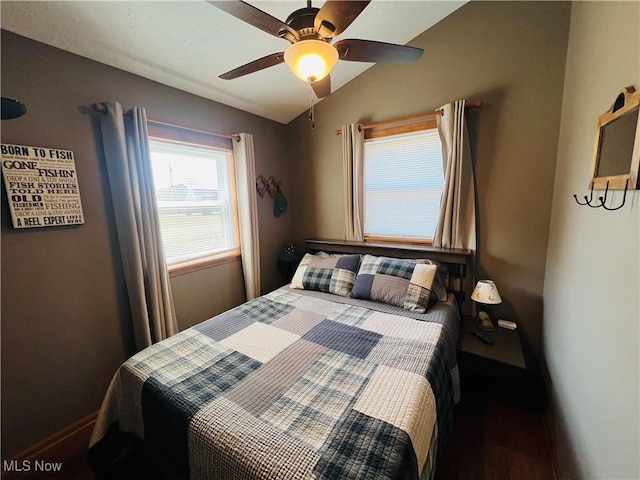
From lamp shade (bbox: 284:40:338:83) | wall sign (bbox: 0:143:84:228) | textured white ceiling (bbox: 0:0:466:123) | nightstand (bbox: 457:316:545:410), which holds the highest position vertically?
textured white ceiling (bbox: 0:0:466:123)

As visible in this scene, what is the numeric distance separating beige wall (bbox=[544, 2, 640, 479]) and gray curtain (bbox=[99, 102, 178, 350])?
2384 mm

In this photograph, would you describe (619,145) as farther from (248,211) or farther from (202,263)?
(202,263)

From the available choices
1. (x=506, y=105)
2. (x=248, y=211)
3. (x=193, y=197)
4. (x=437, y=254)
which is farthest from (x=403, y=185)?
(x=193, y=197)

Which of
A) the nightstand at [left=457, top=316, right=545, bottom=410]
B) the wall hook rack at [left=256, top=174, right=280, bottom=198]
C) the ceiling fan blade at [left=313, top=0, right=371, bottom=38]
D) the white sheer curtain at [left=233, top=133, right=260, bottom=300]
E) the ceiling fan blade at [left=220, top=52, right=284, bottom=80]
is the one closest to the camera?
the ceiling fan blade at [left=313, top=0, right=371, bottom=38]

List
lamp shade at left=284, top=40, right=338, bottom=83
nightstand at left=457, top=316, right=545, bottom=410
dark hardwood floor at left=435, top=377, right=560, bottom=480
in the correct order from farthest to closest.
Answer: nightstand at left=457, top=316, right=545, bottom=410 < dark hardwood floor at left=435, top=377, right=560, bottom=480 < lamp shade at left=284, top=40, right=338, bottom=83

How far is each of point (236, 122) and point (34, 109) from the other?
140cm

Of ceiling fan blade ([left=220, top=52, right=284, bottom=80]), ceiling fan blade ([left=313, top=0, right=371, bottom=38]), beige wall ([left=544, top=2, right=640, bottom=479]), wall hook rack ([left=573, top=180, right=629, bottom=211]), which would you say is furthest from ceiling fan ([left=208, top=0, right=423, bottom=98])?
wall hook rack ([left=573, top=180, right=629, bottom=211])

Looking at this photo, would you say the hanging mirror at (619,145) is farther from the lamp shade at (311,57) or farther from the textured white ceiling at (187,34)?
the textured white ceiling at (187,34)

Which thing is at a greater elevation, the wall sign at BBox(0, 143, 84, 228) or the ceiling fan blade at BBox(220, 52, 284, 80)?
the ceiling fan blade at BBox(220, 52, 284, 80)

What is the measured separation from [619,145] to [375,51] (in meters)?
1.02

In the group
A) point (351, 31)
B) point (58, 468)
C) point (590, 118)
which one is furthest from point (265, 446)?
point (351, 31)

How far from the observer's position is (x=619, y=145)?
3.00 ft

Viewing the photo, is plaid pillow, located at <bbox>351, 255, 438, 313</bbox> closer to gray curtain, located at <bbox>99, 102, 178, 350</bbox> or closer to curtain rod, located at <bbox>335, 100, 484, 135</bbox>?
curtain rod, located at <bbox>335, 100, 484, 135</bbox>

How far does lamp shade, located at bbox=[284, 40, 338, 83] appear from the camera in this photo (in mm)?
1009
